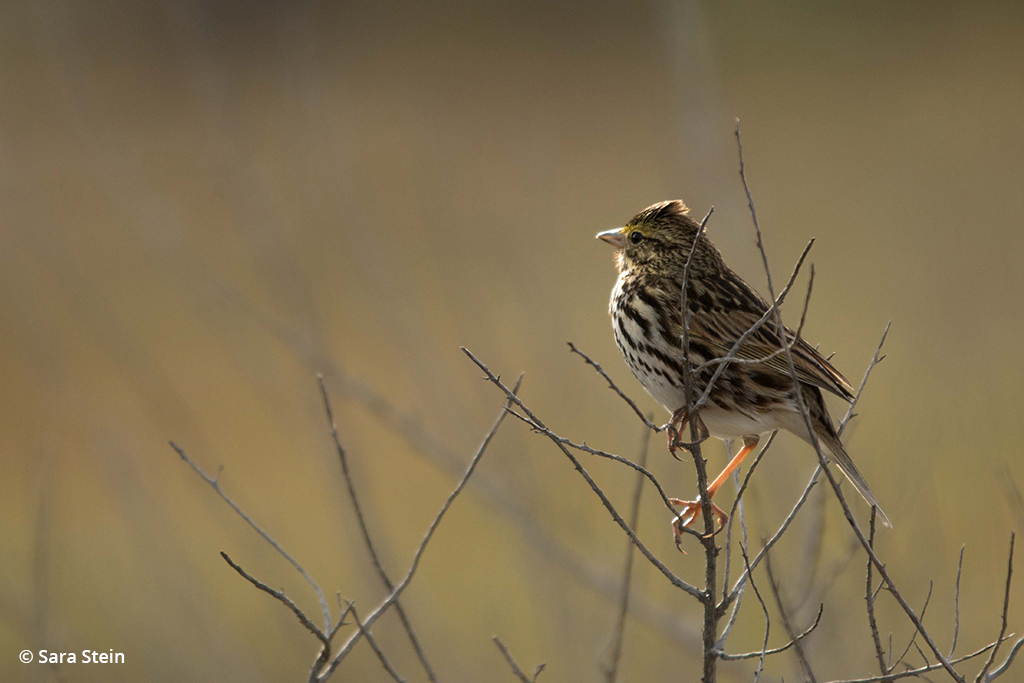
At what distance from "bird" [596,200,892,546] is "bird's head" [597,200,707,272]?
1 cm

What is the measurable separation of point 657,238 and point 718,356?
2.29ft

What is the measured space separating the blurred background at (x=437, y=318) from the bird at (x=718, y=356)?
59cm

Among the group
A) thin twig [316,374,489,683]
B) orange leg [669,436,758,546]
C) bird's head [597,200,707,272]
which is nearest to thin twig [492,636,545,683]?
thin twig [316,374,489,683]

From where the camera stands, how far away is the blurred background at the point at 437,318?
576 cm

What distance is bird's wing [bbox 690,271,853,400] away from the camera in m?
3.64

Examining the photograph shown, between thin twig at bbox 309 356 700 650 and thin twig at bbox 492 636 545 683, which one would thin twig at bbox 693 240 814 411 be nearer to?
thin twig at bbox 492 636 545 683

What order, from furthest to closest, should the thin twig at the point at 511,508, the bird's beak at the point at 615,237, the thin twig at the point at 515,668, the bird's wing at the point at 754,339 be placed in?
the thin twig at the point at 511,508 < the bird's beak at the point at 615,237 < the bird's wing at the point at 754,339 < the thin twig at the point at 515,668

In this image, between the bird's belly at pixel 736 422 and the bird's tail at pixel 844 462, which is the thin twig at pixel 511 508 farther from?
the bird's tail at pixel 844 462

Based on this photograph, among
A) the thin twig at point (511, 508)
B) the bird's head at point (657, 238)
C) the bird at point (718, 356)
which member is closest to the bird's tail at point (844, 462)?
the bird at point (718, 356)

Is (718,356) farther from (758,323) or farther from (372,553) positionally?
(372,553)

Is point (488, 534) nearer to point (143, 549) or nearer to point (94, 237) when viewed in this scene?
point (143, 549)

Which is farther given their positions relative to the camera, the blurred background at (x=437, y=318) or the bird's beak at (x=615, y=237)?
the blurred background at (x=437, y=318)

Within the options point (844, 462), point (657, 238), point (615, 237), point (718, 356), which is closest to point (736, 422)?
point (718, 356)

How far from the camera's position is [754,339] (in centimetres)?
387
